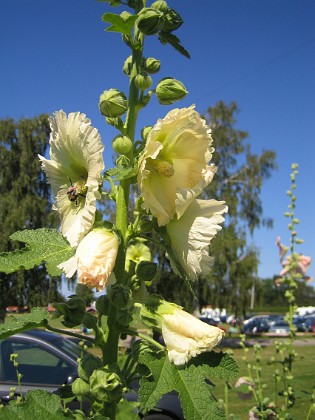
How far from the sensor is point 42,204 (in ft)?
66.1

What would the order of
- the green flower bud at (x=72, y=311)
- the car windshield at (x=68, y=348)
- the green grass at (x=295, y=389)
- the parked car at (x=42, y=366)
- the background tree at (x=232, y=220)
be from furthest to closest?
the background tree at (x=232, y=220) → the car windshield at (x=68, y=348) → the parked car at (x=42, y=366) → the green grass at (x=295, y=389) → the green flower bud at (x=72, y=311)

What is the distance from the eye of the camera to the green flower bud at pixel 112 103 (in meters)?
1.35

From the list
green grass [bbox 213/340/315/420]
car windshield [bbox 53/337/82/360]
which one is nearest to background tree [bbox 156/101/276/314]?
Result: green grass [bbox 213/340/315/420]

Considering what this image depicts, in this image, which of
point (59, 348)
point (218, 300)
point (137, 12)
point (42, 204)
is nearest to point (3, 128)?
point (42, 204)

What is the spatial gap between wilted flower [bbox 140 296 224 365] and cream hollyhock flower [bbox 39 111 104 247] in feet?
0.83

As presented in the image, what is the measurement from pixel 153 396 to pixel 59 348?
4.95m

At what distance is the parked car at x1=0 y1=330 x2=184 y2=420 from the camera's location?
17.4ft

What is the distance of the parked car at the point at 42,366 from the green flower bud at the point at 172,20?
440 cm

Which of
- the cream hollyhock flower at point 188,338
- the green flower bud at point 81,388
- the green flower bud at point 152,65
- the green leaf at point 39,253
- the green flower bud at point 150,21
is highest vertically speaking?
the green flower bud at point 150,21

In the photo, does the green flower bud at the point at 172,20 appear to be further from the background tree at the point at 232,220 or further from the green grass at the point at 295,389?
the background tree at the point at 232,220

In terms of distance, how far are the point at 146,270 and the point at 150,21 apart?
2.01 ft

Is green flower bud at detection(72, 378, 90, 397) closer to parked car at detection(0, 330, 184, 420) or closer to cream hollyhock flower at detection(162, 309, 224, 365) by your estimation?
cream hollyhock flower at detection(162, 309, 224, 365)

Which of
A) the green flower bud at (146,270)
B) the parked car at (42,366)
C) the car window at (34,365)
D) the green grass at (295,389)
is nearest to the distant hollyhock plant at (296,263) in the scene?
the green grass at (295,389)

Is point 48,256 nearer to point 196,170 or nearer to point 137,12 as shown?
point 196,170
